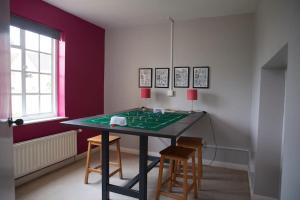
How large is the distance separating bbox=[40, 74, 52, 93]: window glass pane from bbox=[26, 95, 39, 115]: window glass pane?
0.19 m

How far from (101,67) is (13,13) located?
2025mm

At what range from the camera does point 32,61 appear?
3250 millimetres

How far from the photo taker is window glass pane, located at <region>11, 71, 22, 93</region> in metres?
2.95

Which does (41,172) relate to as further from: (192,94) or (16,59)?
(192,94)

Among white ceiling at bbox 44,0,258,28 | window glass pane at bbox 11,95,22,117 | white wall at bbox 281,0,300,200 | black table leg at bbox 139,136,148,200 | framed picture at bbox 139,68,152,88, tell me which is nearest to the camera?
white wall at bbox 281,0,300,200

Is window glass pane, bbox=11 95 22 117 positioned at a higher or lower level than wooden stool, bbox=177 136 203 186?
higher

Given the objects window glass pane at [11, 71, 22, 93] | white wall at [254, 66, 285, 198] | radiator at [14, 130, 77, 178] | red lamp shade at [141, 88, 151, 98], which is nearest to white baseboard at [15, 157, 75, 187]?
radiator at [14, 130, 77, 178]

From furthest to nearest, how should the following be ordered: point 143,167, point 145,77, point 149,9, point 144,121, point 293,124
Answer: point 145,77 → point 149,9 → point 144,121 → point 143,167 → point 293,124

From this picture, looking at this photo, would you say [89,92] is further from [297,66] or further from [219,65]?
[297,66]

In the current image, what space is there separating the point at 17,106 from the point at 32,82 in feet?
1.44

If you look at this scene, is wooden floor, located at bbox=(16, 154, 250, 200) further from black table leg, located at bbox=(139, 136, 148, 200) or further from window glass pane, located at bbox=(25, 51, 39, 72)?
window glass pane, located at bbox=(25, 51, 39, 72)

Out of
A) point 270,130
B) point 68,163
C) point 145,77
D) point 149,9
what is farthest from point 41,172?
point 270,130

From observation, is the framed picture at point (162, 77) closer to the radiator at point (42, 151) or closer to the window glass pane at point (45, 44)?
the radiator at point (42, 151)

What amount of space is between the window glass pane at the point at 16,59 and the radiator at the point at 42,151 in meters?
1.09
